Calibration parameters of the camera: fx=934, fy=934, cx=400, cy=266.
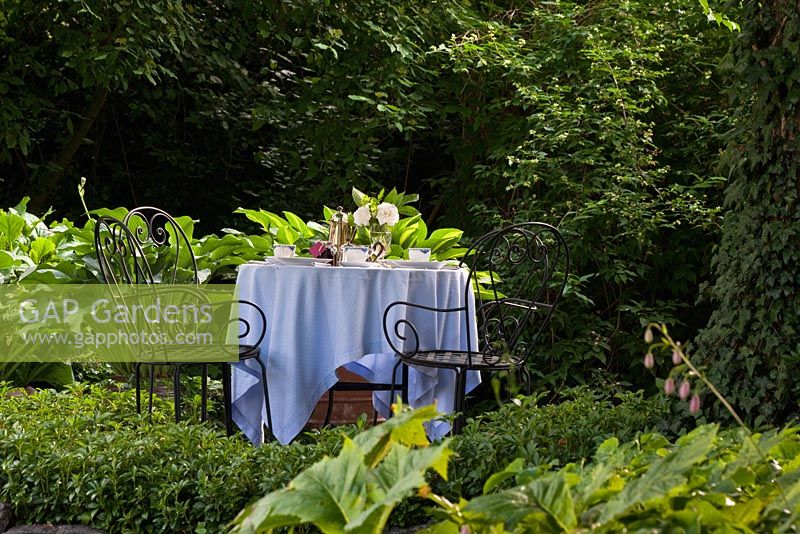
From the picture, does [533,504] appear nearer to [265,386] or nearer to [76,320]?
[265,386]

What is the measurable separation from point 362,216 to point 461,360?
92 centimetres

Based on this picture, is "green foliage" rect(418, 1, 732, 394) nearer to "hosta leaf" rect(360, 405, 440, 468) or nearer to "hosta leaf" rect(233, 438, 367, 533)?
"hosta leaf" rect(360, 405, 440, 468)

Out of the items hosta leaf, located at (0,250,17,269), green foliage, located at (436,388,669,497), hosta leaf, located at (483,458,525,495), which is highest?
hosta leaf, located at (483,458,525,495)

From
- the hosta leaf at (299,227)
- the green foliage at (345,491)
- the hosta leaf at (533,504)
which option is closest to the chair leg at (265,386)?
the hosta leaf at (299,227)

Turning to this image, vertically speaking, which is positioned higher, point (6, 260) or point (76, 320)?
point (6, 260)

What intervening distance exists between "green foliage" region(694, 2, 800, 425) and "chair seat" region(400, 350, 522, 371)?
0.77 meters

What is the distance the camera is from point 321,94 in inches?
283

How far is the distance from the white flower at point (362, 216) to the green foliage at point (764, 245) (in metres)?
1.65

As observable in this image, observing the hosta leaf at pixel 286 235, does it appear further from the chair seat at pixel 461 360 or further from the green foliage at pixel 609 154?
the chair seat at pixel 461 360

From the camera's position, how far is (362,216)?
4.23 metres

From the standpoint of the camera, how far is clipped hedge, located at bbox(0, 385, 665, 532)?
2799 mm

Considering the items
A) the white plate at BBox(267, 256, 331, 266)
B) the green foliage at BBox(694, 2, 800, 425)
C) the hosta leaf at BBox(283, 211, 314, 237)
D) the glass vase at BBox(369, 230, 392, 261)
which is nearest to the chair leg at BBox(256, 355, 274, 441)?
the white plate at BBox(267, 256, 331, 266)

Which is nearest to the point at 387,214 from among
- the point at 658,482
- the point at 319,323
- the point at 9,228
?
the point at 319,323

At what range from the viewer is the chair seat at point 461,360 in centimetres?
352
